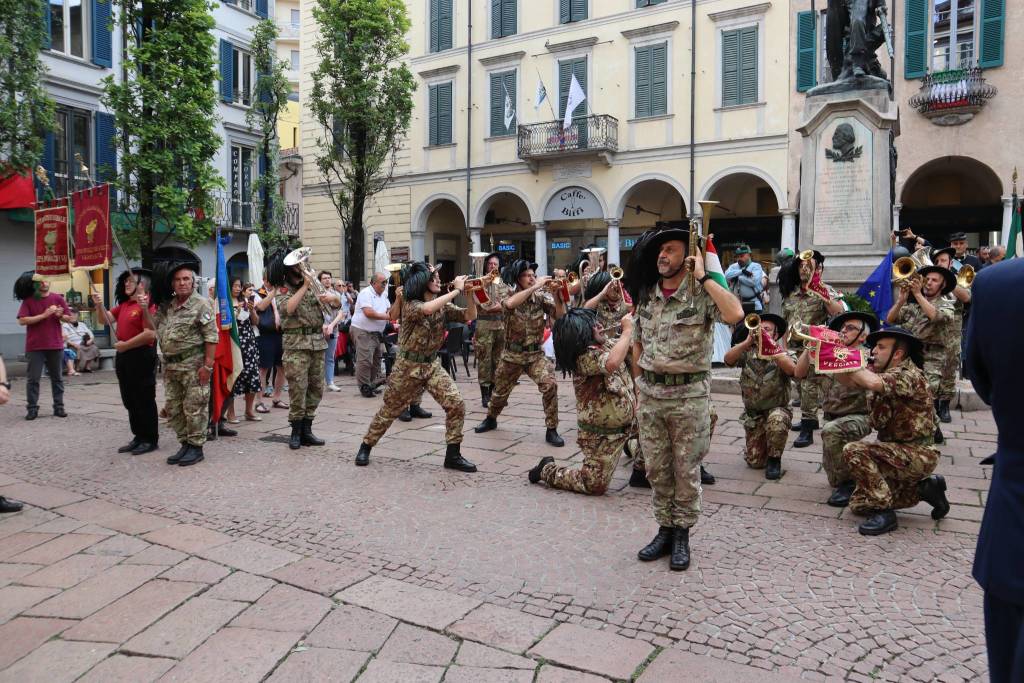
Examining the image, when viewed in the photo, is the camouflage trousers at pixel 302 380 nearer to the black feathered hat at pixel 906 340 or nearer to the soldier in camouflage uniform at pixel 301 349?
the soldier in camouflage uniform at pixel 301 349

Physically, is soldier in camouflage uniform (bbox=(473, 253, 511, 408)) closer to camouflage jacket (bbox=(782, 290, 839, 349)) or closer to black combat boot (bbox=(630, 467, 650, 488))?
camouflage jacket (bbox=(782, 290, 839, 349))

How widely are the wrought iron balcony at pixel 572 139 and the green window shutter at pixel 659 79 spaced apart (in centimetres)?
130

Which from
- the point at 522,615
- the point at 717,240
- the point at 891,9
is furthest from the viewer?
the point at 717,240

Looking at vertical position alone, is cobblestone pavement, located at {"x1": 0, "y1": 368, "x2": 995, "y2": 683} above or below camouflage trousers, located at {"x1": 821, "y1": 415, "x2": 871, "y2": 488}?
below

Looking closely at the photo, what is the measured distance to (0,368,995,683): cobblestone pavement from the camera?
Result: 3.38 meters

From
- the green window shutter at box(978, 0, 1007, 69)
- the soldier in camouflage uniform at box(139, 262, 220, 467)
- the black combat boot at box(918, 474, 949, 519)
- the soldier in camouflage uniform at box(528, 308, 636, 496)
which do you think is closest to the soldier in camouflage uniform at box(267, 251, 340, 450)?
the soldier in camouflage uniform at box(139, 262, 220, 467)

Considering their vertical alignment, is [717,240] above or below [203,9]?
below

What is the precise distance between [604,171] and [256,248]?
15282 mm

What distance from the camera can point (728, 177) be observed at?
881 inches

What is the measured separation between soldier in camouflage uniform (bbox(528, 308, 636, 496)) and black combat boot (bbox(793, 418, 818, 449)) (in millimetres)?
2423

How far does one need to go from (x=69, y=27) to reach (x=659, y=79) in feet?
49.6

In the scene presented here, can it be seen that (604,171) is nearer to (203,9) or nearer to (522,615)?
(203,9)

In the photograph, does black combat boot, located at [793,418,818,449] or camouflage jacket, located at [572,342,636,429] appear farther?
black combat boot, located at [793,418,818,449]

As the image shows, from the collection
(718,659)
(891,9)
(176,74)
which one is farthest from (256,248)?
(891,9)
